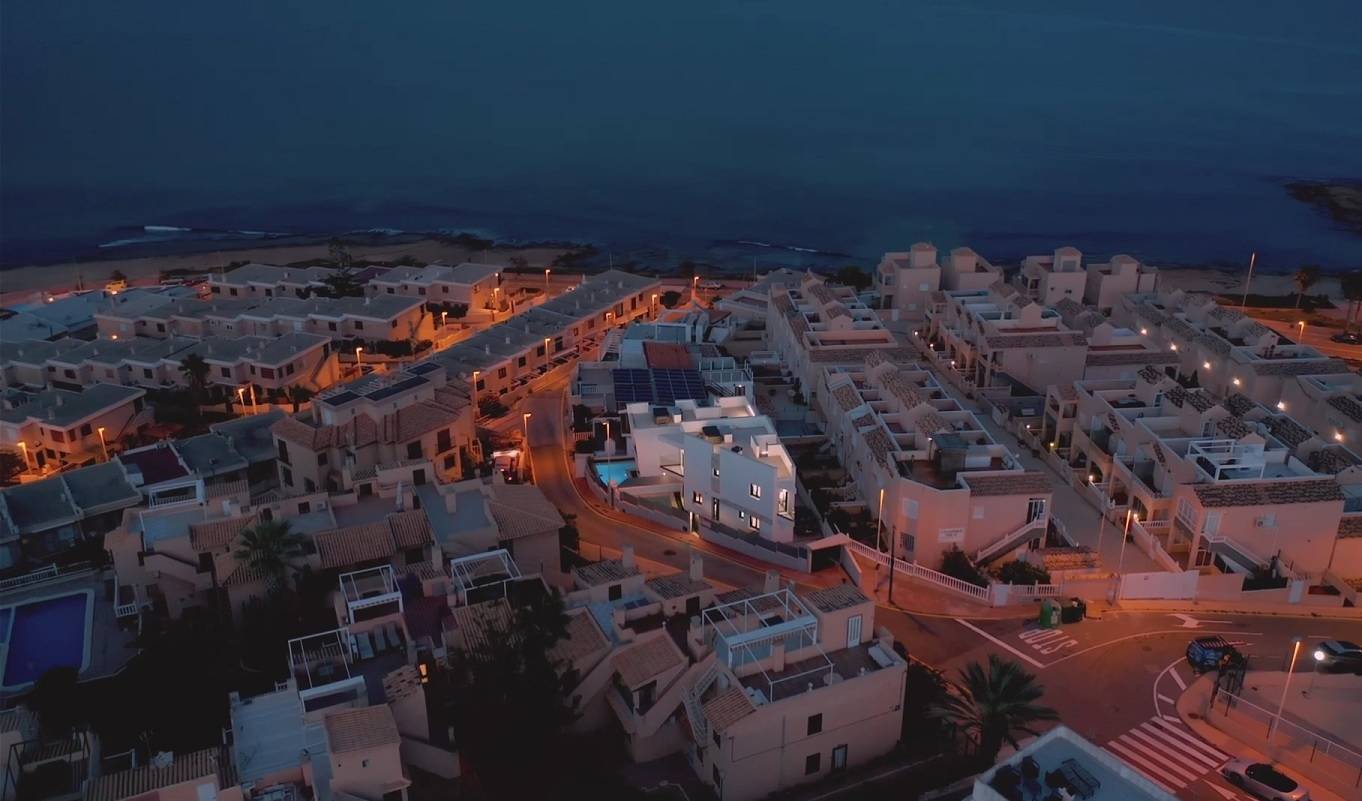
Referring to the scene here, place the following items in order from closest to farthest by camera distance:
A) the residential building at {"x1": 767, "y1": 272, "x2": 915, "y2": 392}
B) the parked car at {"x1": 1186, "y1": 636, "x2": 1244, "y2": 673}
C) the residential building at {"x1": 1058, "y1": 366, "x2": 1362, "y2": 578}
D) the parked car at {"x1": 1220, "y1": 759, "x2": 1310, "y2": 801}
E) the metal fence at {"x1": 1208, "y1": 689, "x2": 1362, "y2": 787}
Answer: the parked car at {"x1": 1220, "y1": 759, "x2": 1310, "y2": 801}
the metal fence at {"x1": 1208, "y1": 689, "x2": 1362, "y2": 787}
the parked car at {"x1": 1186, "y1": 636, "x2": 1244, "y2": 673}
the residential building at {"x1": 1058, "y1": 366, "x2": 1362, "y2": 578}
the residential building at {"x1": 767, "y1": 272, "x2": 915, "y2": 392}

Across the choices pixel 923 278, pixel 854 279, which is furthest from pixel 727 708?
pixel 854 279

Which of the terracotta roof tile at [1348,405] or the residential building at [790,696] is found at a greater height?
the terracotta roof tile at [1348,405]

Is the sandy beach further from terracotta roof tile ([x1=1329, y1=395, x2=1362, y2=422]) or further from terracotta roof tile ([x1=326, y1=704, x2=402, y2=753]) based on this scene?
terracotta roof tile ([x1=326, y1=704, x2=402, y2=753])

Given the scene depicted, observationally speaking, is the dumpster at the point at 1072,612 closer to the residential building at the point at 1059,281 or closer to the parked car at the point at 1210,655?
the parked car at the point at 1210,655

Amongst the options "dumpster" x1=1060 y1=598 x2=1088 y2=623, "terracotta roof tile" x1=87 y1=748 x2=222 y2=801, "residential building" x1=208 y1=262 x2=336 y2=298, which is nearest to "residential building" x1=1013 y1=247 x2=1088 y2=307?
"dumpster" x1=1060 y1=598 x2=1088 y2=623

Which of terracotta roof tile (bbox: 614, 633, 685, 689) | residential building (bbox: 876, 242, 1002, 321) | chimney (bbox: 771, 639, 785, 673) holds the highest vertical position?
residential building (bbox: 876, 242, 1002, 321)

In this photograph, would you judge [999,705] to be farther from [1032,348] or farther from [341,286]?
[341,286]

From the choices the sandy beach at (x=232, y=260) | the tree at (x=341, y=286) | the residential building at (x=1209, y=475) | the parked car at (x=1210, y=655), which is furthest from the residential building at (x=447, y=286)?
the parked car at (x=1210, y=655)
